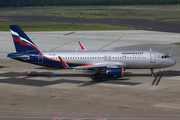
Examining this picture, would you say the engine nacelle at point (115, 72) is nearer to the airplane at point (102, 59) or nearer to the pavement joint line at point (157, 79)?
the airplane at point (102, 59)

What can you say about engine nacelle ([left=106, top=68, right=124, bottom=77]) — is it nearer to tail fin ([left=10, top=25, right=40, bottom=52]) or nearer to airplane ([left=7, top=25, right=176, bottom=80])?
airplane ([left=7, top=25, right=176, bottom=80])

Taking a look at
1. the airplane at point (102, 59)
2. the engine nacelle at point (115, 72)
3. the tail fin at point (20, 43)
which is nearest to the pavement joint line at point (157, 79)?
the airplane at point (102, 59)

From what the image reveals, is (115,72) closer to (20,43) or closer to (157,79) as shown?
(157,79)

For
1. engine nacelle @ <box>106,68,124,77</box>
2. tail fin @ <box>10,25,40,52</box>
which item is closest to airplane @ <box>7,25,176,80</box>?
tail fin @ <box>10,25,40,52</box>

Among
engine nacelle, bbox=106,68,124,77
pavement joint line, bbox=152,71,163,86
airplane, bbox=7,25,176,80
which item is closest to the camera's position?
pavement joint line, bbox=152,71,163,86

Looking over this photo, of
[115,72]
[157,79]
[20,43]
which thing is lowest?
[157,79]

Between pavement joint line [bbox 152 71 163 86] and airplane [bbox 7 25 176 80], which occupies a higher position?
airplane [bbox 7 25 176 80]

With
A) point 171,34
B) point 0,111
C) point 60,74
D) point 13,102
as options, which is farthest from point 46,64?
point 171,34

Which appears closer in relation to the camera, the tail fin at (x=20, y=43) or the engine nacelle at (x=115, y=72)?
the engine nacelle at (x=115, y=72)

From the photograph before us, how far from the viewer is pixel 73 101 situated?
103 ft

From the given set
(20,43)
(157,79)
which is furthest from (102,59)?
(20,43)

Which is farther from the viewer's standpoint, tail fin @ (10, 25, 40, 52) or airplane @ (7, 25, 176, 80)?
tail fin @ (10, 25, 40, 52)

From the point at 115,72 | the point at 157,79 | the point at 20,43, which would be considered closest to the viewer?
the point at 115,72

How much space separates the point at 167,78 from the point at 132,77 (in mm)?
5343
